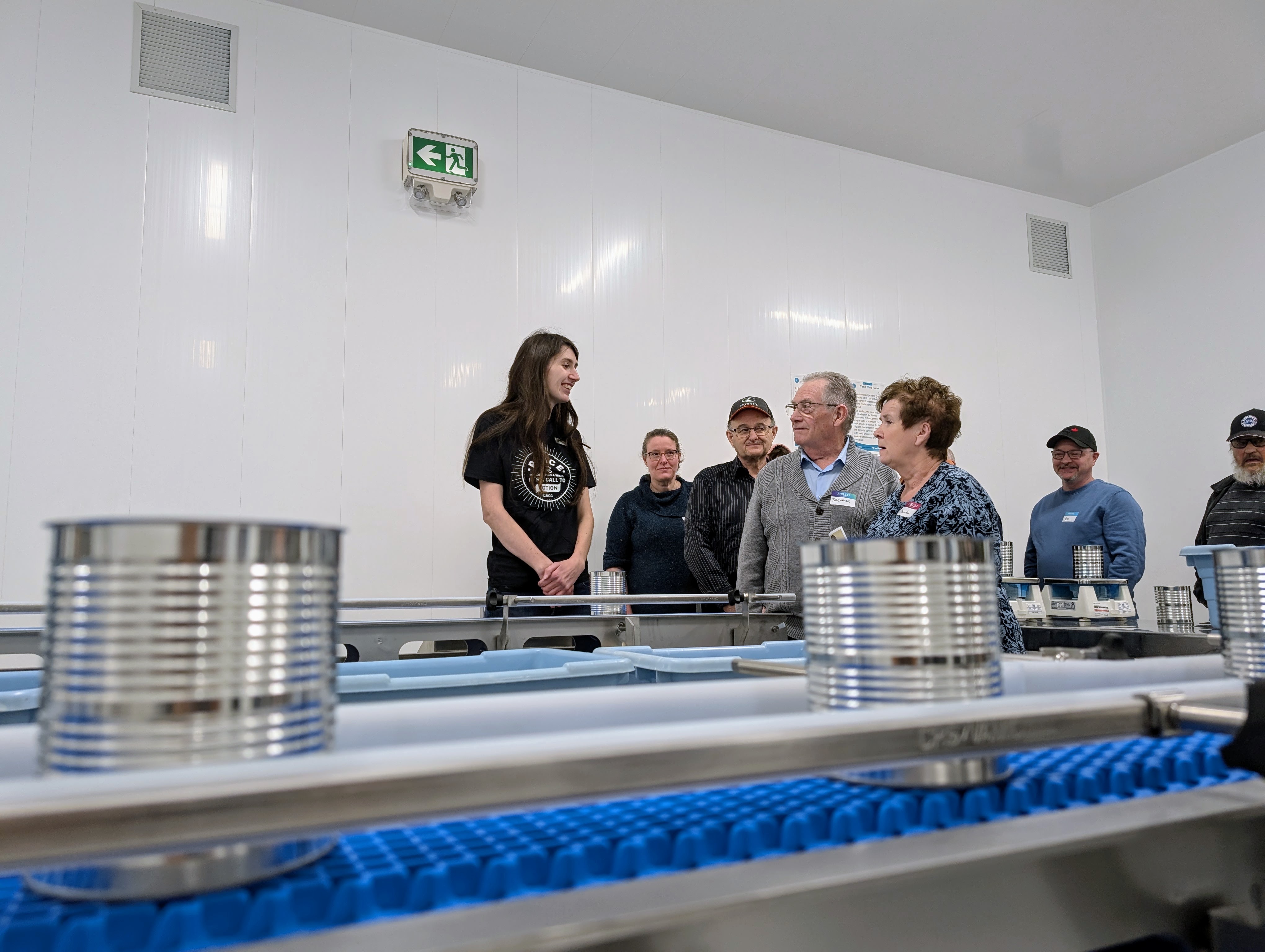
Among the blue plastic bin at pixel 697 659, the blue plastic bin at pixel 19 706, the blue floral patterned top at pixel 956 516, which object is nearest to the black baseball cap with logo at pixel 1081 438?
the blue floral patterned top at pixel 956 516

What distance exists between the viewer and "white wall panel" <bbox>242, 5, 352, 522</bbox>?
143 inches

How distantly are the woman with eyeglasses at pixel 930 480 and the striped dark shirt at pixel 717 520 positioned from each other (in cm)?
108

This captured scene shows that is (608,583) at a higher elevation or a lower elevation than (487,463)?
lower

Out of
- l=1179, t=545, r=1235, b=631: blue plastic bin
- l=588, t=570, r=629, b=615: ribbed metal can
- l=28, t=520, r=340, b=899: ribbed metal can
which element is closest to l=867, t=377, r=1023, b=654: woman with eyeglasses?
l=1179, t=545, r=1235, b=631: blue plastic bin

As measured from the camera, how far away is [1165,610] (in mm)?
2521

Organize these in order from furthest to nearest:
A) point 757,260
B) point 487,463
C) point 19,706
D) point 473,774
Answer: point 757,260
point 487,463
point 19,706
point 473,774

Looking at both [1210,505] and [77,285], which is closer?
[77,285]

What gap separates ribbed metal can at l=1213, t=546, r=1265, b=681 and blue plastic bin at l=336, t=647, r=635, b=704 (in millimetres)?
529

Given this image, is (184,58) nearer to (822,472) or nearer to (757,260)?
(757,260)

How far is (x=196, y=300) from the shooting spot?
357 centimetres

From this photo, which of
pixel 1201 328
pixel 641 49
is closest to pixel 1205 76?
pixel 1201 328

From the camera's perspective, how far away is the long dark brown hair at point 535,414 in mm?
2783

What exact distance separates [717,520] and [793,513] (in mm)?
800

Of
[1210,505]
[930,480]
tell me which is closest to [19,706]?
[930,480]
